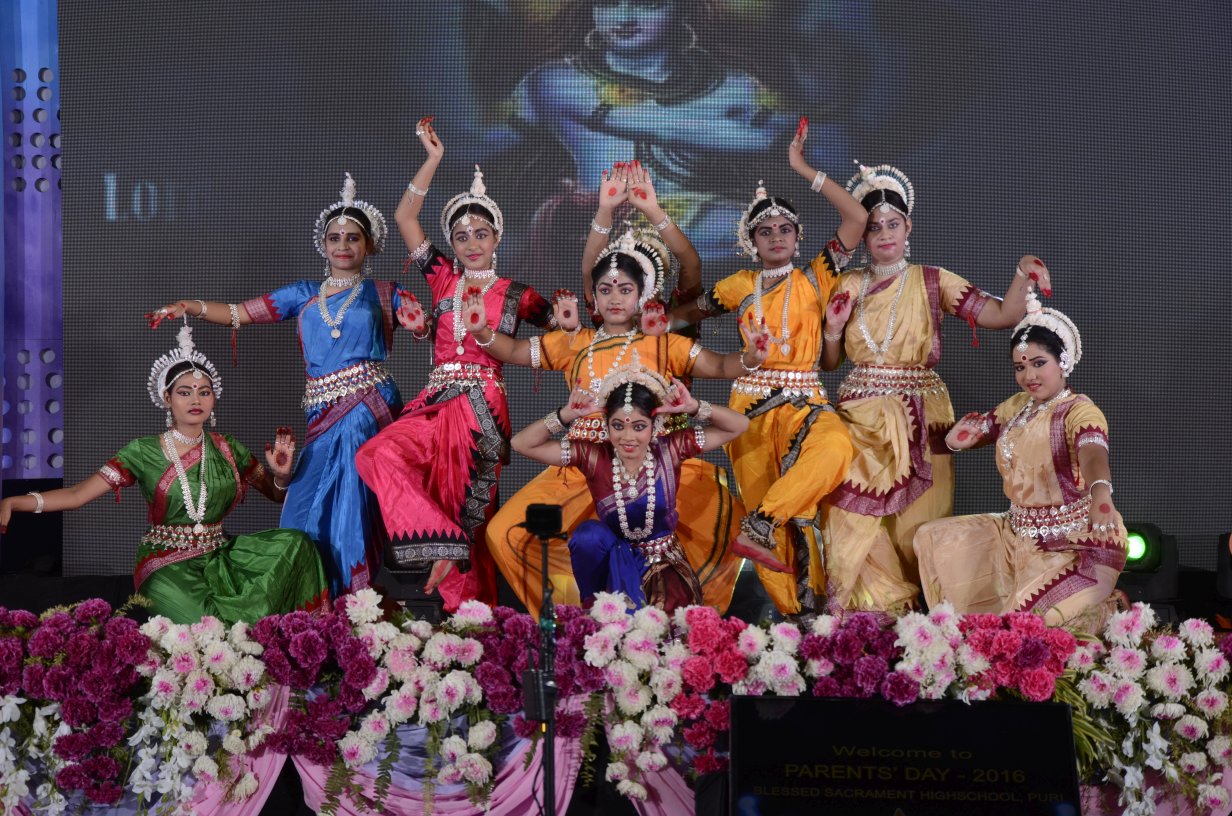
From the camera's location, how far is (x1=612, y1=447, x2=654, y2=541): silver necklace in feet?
12.6

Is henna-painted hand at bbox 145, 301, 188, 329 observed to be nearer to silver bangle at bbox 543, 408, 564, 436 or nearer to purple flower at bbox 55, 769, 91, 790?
silver bangle at bbox 543, 408, 564, 436

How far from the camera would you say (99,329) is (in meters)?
6.14

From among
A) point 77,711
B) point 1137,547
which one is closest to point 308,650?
point 77,711

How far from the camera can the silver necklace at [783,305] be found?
4246 millimetres

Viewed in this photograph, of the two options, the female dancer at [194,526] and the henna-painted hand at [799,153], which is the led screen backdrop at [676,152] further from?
the female dancer at [194,526]

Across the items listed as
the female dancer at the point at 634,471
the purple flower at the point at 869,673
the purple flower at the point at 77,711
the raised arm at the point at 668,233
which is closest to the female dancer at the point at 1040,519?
the female dancer at the point at 634,471

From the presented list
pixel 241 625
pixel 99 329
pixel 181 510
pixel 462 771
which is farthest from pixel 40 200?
pixel 462 771

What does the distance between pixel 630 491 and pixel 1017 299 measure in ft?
4.98

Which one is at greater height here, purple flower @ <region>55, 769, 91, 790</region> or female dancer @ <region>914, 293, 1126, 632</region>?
female dancer @ <region>914, 293, 1126, 632</region>

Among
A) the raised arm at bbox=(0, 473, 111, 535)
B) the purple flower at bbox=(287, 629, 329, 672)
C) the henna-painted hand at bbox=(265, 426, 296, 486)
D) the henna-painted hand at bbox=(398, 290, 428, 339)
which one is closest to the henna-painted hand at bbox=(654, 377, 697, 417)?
the henna-painted hand at bbox=(398, 290, 428, 339)

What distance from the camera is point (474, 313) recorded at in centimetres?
420

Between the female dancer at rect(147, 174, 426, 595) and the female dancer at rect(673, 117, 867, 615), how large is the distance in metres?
1.19

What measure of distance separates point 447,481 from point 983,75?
11.0 feet

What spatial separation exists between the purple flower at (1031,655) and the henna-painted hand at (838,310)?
1668mm
